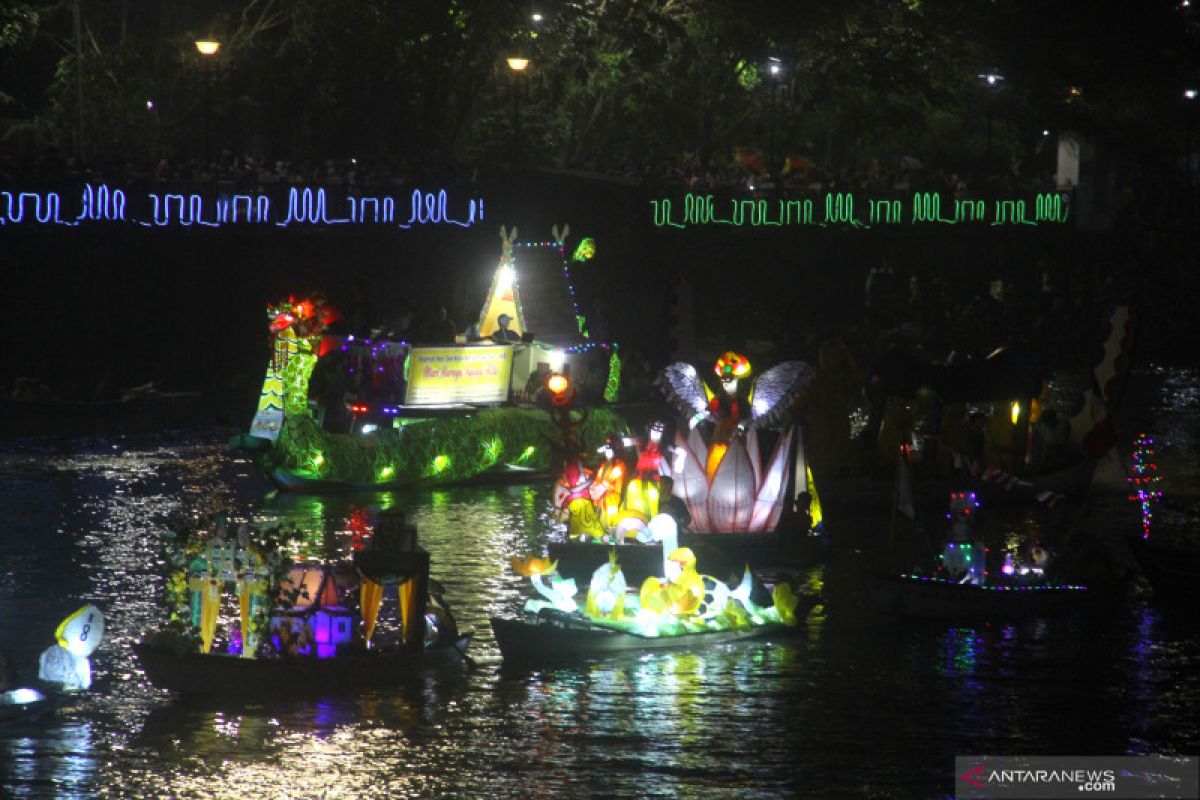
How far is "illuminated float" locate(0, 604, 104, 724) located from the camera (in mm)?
15312

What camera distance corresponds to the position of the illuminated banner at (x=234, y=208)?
33.8 m

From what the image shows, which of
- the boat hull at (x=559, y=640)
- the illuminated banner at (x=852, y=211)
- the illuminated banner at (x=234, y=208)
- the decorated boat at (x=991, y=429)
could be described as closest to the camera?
the boat hull at (x=559, y=640)

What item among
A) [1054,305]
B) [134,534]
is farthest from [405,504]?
[1054,305]

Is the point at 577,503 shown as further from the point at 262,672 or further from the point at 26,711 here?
the point at 26,711

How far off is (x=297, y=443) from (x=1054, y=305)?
24388 mm

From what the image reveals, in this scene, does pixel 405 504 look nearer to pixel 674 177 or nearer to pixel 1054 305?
pixel 674 177

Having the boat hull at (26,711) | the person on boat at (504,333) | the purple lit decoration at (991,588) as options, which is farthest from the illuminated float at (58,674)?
the person on boat at (504,333)

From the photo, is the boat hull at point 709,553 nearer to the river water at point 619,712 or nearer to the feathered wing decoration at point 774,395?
the river water at point 619,712

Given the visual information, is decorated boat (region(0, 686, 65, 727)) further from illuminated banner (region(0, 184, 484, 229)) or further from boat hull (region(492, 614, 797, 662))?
illuminated banner (region(0, 184, 484, 229))

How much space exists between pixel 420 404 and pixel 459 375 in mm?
721

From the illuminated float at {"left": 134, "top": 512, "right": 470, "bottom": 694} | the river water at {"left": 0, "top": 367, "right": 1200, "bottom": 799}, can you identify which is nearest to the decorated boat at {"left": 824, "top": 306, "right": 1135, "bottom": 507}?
the river water at {"left": 0, "top": 367, "right": 1200, "bottom": 799}

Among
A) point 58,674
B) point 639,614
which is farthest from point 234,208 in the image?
point 58,674

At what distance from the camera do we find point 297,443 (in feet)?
84.3

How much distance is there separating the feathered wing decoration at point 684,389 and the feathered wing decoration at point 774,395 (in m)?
0.56
